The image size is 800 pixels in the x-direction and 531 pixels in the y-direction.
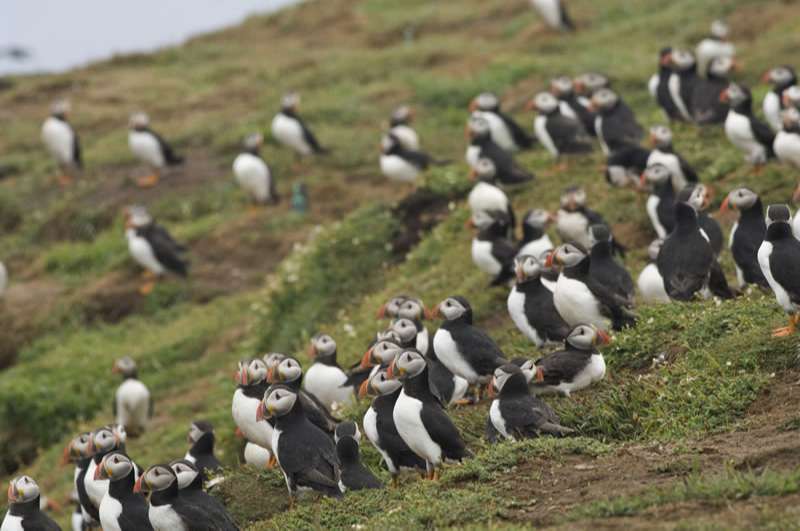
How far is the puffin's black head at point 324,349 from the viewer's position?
36.8 feet

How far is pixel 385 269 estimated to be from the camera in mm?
15273

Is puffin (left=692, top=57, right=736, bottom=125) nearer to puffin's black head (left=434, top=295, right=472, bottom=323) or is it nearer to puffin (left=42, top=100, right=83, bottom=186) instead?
puffin's black head (left=434, top=295, right=472, bottom=323)

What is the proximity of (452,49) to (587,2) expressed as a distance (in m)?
3.80

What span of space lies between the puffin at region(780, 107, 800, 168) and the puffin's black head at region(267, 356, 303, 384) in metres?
5.71

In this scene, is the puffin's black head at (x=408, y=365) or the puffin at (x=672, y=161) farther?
the puffin at (x=672, y=161)

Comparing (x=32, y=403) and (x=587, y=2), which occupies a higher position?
(x=587, y=2)

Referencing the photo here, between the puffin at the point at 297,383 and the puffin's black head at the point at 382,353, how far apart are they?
1.54 feet

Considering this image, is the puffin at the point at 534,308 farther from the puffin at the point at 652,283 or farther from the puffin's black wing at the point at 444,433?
the puffin's black wing at the point at 444,433

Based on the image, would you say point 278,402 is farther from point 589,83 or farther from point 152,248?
point 589,83

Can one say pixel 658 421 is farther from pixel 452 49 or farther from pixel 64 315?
pixel 452 49

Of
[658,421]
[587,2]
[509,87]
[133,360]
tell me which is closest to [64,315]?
[133,360]

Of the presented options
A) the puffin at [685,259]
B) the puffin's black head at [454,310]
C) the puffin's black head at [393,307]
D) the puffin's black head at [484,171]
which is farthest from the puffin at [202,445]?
the puffin's black head at [484,171]

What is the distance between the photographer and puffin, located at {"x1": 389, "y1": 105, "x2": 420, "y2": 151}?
19031mm

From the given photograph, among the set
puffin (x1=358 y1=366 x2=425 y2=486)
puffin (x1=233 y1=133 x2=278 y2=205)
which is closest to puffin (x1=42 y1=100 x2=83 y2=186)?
puffin (x1=233 y1=133 x2=278 y2=205)
